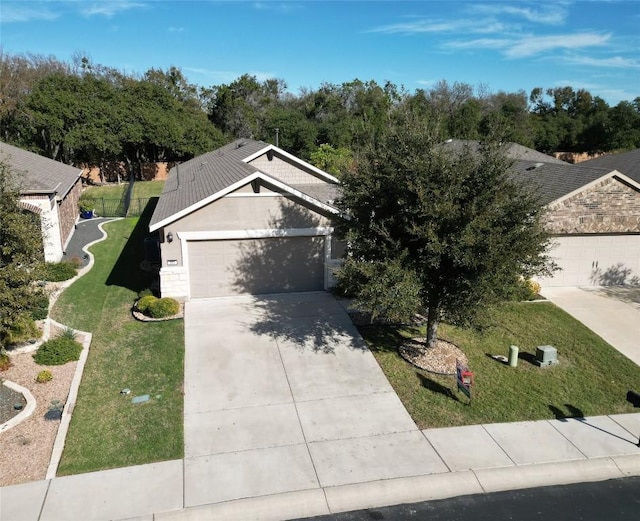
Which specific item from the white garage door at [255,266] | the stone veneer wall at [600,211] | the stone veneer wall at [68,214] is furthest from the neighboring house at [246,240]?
the stone veneer wall at [600,211]

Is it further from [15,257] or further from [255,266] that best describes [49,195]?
[15,257]

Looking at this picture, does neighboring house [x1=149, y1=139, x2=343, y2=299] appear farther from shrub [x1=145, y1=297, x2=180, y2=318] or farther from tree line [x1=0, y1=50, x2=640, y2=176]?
tree line [x1=0, y1=50, x2=640, y2=176]

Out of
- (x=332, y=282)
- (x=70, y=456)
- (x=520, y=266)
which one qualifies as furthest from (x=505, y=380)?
(x=70, y=456)

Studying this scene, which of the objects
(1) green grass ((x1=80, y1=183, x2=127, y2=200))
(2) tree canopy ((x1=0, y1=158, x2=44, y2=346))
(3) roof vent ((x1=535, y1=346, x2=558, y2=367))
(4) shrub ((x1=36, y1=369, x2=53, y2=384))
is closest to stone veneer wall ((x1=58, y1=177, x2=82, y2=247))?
(1) green grass ((x1=80, y1=183, x2=127, y2=200))

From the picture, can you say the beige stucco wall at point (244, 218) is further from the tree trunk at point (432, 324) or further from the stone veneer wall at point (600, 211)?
the stone veneer wall at point (600, 211)

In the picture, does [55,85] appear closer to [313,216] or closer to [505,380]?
[313,216]
